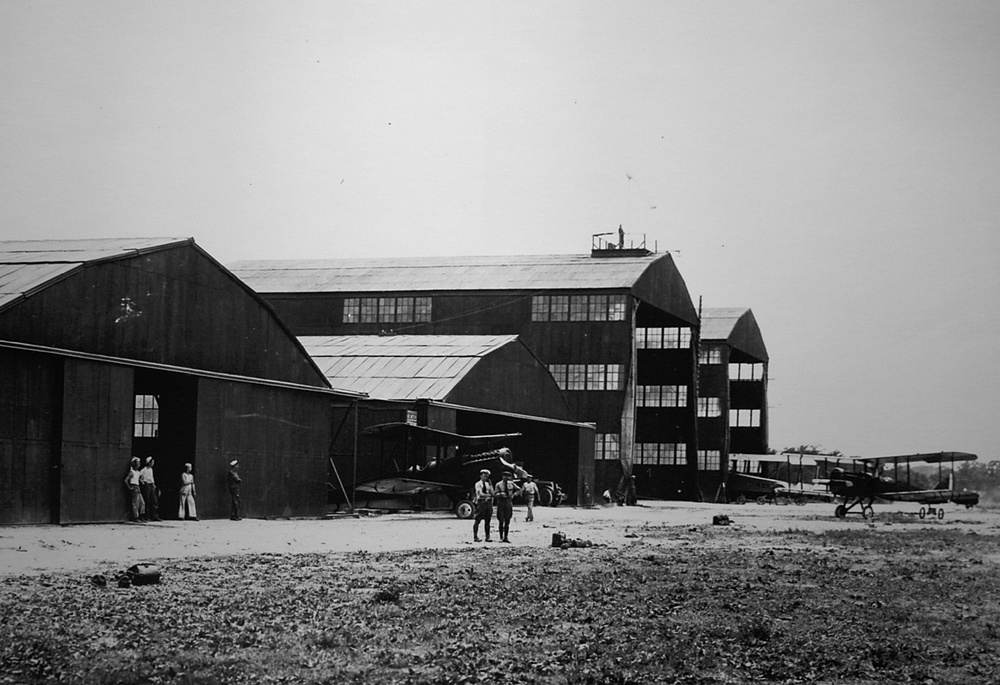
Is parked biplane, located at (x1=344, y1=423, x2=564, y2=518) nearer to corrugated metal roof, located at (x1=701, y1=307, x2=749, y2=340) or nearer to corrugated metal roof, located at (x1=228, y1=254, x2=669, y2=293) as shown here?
corrugated metal roof, located at (x1=228, y1=254, x2=669, y2=293)

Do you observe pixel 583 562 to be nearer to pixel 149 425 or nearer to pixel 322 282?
pixel 149 425

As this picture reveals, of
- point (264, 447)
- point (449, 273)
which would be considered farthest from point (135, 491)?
point (449, 273)

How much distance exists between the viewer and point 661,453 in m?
75.1

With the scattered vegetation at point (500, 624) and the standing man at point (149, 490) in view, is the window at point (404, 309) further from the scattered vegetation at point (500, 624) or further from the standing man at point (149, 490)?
the scattered vegetation at point (500, 624)

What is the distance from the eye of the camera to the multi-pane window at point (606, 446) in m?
65.9

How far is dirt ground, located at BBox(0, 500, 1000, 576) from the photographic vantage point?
22.3 m

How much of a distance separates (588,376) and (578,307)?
363 centimetres

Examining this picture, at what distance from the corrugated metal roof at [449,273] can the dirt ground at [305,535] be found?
22.1 meters

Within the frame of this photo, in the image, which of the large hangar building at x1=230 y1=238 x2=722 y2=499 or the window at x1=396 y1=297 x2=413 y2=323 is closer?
the large hangar building at x1=230 y1=238 x2=722 y2=499

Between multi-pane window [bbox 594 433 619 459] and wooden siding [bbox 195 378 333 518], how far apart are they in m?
27.6

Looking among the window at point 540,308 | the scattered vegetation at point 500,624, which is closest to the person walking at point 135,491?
the scattered vegetation at point 500,624

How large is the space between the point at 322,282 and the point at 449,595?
55.9 metres

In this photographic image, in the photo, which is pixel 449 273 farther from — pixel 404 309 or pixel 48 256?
pixel 48 256

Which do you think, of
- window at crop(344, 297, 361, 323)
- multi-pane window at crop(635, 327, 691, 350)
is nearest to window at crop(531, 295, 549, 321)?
window at crop(344, 297, 361, 323)
